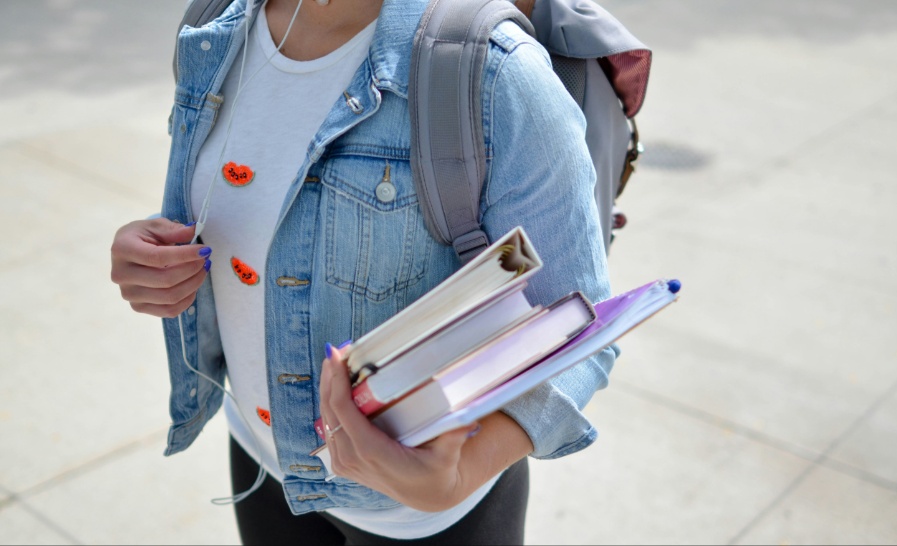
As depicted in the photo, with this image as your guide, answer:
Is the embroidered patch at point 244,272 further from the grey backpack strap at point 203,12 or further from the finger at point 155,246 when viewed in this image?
the grey backpack strap at point 203,12

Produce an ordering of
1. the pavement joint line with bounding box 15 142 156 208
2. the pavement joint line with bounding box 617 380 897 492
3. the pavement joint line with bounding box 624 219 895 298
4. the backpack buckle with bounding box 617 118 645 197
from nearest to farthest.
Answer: the backpack buckle with bounding box 617 118 645 197, the pavement joint line with bounding box 617 380 897 492, the pavement joint line with bounding box 624 219 895 298, the pavement joint line with bounding box 15 142 156 208

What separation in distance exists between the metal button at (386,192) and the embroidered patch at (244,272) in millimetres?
286

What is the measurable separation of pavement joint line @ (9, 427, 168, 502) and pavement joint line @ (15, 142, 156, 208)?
2045 millimetres

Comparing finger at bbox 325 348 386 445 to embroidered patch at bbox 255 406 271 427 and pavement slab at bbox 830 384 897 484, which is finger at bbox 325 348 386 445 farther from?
pavement slab at bbox 830 384 897 484

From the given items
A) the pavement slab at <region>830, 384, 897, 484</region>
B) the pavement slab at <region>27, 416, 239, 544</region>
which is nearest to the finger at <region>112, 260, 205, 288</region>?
the pavement slab at <region>27, 416, 239, 544</region>

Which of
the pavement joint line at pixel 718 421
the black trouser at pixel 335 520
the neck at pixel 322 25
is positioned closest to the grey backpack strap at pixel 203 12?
the neck at pixel 322 25

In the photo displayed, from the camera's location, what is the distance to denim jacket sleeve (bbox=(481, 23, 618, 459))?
1.23 m

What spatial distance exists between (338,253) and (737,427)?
8.72ft

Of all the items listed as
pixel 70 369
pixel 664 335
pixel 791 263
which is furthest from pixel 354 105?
pixel 791 263

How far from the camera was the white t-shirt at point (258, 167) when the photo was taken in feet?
4.64

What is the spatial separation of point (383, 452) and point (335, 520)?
697 mm

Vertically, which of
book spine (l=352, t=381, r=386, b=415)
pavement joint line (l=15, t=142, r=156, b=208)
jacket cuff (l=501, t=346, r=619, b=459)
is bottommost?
pavement joint line (l=15, t=142, r=156, b=208)

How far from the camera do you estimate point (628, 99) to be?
1697mm

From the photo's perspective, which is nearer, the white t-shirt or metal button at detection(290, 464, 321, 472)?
the white t-shirt
